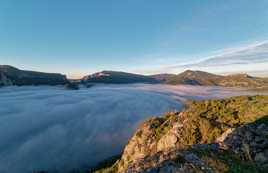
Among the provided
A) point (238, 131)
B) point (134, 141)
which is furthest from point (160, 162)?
point (134, 141)

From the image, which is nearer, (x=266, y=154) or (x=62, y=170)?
(x=266, y=154)

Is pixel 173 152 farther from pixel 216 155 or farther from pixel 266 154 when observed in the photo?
pixel 266 154

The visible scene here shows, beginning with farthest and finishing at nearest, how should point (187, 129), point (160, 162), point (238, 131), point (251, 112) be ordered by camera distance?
1. point (187, 129)
2. point (251, 112)
3. point (238, 131)
4. point (160, 162)

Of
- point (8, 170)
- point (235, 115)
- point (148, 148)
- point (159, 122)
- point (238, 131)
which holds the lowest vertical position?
point (8, 170)

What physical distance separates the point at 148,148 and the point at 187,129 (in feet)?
49.7

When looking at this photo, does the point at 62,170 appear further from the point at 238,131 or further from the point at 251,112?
the point at 238,131

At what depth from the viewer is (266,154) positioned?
1838 centimetres

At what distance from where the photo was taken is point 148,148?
220 ft

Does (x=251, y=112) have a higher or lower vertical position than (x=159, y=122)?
higher

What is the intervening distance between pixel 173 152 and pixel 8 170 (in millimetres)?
228946

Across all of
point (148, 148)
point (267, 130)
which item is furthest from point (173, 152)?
point (148, 148)

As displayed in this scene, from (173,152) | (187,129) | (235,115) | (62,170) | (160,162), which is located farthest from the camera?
(62,170)

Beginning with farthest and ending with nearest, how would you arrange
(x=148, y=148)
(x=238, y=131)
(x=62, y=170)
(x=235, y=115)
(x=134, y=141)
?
(x=62, y=170) < (x=134, y=141) < (x=148, y=148) < (x=235, y=115) < (x=238, y=131)

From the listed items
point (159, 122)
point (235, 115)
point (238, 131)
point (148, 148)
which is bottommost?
point (148, 148)
